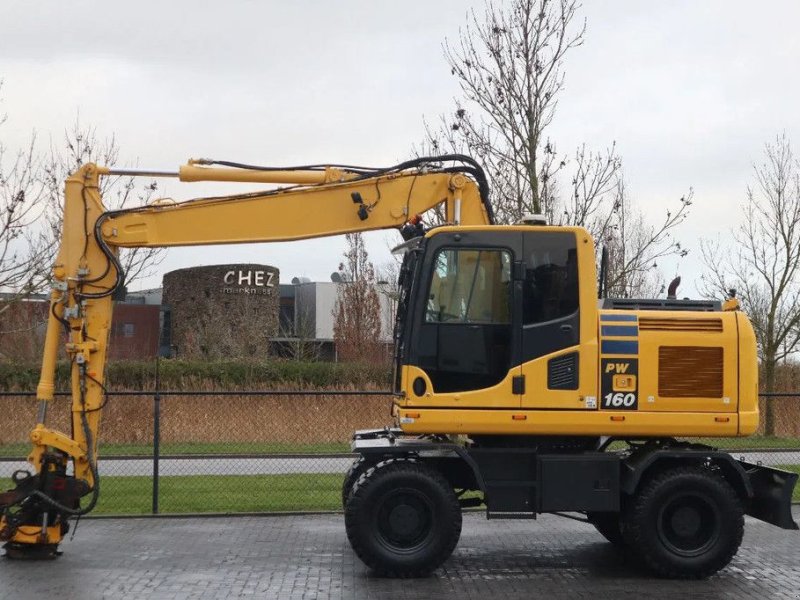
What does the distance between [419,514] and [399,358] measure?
1522 millimetres

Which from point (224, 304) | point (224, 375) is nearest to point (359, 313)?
point (224, 304)

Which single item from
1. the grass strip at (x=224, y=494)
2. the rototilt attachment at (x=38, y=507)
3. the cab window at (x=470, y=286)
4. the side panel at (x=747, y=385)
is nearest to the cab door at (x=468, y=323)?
the cab window at (x=470, y=286)

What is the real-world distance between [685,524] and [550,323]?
232cm

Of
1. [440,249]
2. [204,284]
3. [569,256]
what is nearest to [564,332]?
[569,256]

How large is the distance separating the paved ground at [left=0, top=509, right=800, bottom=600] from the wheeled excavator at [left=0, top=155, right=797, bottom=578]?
0.40 m

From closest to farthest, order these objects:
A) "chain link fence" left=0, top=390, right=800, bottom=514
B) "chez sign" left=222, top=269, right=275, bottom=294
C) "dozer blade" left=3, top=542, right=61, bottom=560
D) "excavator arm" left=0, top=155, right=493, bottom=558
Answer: "dozer blade" left=3, top=542, right=61, bottom=560 → "excavator arm" left=0, top=155, right=493, bottom=558 → "chain link fence" left=0, top=390, right=800, bottom=514 → "chez sign" left=222, top=269, right=275, bottom=294

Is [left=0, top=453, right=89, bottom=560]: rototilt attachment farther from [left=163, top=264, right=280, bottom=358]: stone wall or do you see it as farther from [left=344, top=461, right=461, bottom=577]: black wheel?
[left=163, top=264, right=280, bottom=358]: stone wall

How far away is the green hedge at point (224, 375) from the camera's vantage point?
29656 mm

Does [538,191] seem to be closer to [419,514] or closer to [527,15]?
[527,15]

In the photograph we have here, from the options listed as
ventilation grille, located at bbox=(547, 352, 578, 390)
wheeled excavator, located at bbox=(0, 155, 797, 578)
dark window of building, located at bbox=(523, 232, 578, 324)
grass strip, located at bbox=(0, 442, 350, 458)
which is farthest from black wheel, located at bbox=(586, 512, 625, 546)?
grass strip, located at bbox=(0, 442, 350, 458)

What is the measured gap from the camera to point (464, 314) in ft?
34.7

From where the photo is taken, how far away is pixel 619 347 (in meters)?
10.6

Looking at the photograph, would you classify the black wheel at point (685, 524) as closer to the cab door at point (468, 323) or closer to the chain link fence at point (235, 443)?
the cab door at point (468, 323)

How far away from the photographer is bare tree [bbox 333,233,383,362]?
42.7 metres
